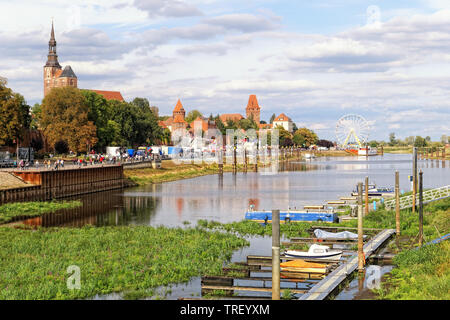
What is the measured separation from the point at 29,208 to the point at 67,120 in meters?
47.0

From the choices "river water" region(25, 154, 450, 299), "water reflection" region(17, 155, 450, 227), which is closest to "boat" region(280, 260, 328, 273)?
"river water" region(25, 154, 450, 299)

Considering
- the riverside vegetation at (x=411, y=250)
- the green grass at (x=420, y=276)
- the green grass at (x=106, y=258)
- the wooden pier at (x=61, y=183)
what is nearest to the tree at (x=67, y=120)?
the wooden pier at (x=61, y=183)

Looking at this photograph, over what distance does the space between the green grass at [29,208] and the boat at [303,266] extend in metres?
29.1

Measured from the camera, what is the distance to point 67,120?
100 metres

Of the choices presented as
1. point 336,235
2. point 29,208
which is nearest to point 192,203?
Result: point 29,208

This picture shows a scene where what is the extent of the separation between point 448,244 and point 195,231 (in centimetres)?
1862

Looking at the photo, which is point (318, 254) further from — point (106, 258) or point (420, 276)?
point (106, 258)

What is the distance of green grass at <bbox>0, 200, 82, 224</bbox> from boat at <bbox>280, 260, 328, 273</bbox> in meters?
29.1

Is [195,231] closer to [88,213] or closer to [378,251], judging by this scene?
[378,251]

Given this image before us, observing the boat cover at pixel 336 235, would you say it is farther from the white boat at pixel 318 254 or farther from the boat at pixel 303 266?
the boat at pixel 303 266

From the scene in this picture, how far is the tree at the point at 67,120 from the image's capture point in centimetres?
9938

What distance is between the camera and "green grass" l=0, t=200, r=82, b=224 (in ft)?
168
